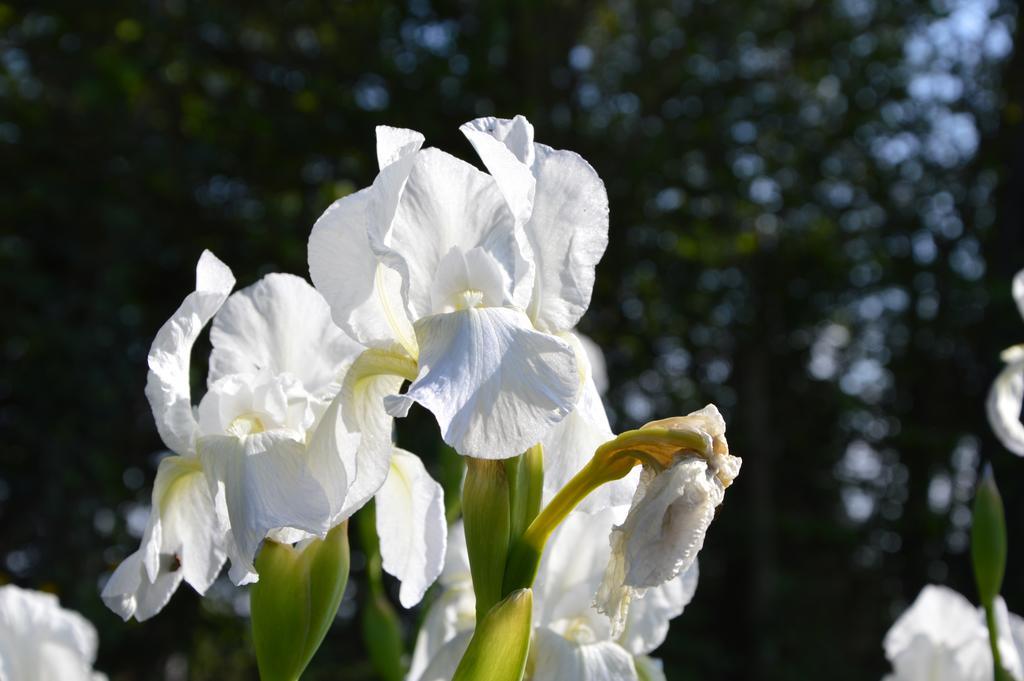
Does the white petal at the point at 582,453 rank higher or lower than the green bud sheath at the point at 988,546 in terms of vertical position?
higher

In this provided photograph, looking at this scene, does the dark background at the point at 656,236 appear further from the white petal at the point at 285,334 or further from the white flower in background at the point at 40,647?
the white petal at the point at 285,334

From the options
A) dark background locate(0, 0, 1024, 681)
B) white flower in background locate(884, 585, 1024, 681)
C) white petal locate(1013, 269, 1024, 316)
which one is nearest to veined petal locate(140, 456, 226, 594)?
white flower in background locate(884, 585, 1024, 681)

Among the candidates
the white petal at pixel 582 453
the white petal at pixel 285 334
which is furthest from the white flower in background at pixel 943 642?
the white petal at pixel 285 334

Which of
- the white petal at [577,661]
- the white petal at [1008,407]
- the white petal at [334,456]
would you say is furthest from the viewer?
the white petal at [1008,407]

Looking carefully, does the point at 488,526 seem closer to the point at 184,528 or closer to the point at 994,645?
the point at 184,528

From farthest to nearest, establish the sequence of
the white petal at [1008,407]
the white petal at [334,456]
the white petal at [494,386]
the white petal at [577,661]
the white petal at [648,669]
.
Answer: the white petal at [1008,407] → the white petal at [648,669] → the white petal at [577,661] → the white petal at [334,456] → the white petal at [494,386]

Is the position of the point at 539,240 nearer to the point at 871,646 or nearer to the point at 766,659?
the point at 766,659

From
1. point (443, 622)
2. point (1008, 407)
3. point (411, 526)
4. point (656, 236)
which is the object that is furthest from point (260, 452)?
point (656, 236)

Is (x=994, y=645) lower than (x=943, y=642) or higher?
higher
